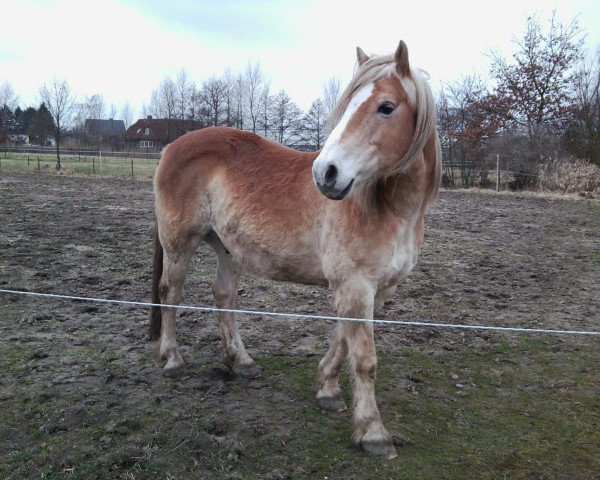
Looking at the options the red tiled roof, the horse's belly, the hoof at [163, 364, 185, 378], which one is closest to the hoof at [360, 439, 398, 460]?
the horse's belly

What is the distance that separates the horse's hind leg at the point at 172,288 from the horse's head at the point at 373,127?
184 centimetres

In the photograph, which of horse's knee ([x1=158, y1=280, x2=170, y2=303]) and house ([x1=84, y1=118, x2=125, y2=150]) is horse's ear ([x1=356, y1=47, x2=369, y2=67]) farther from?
house ([x1=84, y1=118, x2=125, y2=150])

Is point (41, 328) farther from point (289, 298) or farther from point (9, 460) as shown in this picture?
point (289, 298)

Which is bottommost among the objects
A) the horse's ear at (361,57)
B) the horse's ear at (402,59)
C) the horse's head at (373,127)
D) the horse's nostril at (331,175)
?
the horse's nostril at (331,175)

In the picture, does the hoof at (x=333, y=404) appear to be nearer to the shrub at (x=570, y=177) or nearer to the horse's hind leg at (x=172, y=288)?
the horse's hind leg at (x=172, y=288)

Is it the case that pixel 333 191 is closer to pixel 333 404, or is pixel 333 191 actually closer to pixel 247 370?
pixel 333 404

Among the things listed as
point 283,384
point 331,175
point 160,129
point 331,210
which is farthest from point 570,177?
point 160,129

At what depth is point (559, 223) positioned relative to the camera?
12.1 metres

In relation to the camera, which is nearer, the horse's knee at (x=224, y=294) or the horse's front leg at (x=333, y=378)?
the horse's front leg at (x=333, y=378)

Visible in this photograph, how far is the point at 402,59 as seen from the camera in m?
2.67

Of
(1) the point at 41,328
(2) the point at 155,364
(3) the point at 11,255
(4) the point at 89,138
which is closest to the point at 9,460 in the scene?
(2) the point at 155,364

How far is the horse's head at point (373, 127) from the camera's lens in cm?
250

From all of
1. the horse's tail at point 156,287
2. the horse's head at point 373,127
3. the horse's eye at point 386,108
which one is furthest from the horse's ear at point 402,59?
the horse's tail at point 156,287

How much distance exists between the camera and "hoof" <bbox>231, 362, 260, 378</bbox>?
13.1 ft
